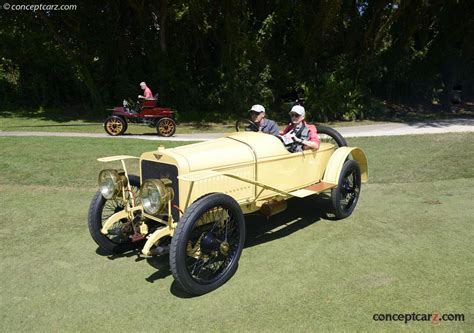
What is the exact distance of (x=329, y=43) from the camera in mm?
17828

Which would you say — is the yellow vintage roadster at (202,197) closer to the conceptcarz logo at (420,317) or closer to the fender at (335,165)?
the fender at (335,165)

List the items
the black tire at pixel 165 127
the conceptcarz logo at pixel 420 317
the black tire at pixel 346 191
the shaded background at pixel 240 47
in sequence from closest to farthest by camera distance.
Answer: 1. the conceptcarz logo at pixel 420 317
2. the black tire at pixel 346 191
3. the black tire at pixel 165 127
4. the shaded background at pixel 240 47

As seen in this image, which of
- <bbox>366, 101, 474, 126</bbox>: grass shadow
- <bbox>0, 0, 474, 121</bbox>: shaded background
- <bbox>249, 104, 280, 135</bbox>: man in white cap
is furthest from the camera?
<bbox>366, 101, 474, 126</bbox>: grass shadow

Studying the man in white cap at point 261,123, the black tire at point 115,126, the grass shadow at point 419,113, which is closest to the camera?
the man in white cap at point 261,123

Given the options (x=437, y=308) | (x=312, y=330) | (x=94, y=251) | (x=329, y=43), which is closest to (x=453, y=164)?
(x=437, y=308)

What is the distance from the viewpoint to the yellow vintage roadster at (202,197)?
11.1ft

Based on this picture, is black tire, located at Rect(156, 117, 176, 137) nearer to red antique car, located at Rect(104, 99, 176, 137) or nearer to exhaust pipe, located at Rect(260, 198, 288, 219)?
red antique car, located at Rect(104, 99, 176, 137)

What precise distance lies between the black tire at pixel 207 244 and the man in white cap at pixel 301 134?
1528mm

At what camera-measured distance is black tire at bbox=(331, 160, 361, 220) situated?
16.3 feet

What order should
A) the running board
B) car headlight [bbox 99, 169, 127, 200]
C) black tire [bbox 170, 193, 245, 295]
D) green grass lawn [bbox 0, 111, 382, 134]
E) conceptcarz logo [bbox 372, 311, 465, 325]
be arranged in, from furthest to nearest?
green grass lawn [bbox 0, 111, 382, 134], the running board, car headlight [bbox 99, 169, 127, 200], black tire [bbox 170, 193, 245, 295], conceptcarz logo [bbox 372, 311, 465, 325]

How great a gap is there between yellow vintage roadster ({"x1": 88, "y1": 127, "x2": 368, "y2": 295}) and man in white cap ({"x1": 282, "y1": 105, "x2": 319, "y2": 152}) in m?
0.11

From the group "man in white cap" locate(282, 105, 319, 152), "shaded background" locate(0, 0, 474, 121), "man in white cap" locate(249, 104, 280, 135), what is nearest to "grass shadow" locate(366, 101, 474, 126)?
"shaded background" locate(0, 0, 474, 121)

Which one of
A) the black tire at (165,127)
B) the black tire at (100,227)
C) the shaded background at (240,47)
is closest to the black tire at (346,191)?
the black tire at (100,227)

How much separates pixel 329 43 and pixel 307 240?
15178mm
